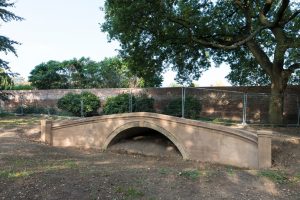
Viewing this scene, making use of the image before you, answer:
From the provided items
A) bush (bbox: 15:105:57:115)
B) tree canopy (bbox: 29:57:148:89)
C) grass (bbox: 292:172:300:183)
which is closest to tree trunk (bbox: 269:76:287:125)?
grass (bbox: 292:172:300:183)

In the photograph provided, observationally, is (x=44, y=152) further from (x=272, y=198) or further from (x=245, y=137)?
(x=272, y=198)

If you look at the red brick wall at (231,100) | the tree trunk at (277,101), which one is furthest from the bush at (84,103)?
the tree trunk at (277,101)

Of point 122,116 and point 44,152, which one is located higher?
point 122,116

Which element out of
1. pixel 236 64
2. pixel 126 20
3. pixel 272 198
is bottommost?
pixel 272 198

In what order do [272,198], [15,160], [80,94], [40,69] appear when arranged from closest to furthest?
[272,198] < [15,160] < [80,94] < [40,69]

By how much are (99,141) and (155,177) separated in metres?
7.12

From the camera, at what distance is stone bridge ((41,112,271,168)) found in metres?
11.6

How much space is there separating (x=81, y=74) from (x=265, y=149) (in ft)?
81.1

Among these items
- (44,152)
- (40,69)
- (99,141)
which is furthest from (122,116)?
(40,69)

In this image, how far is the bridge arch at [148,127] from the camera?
13657 millimetres

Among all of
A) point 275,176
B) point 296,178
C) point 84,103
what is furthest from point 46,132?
point 296,178

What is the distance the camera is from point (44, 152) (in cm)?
1340

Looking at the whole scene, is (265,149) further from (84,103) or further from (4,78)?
(4,78)

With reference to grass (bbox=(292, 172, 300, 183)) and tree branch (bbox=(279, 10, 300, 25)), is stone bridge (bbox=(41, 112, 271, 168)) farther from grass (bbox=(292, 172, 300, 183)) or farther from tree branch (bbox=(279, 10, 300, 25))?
tree branch (bbox=(279, 10, 300, 25))
